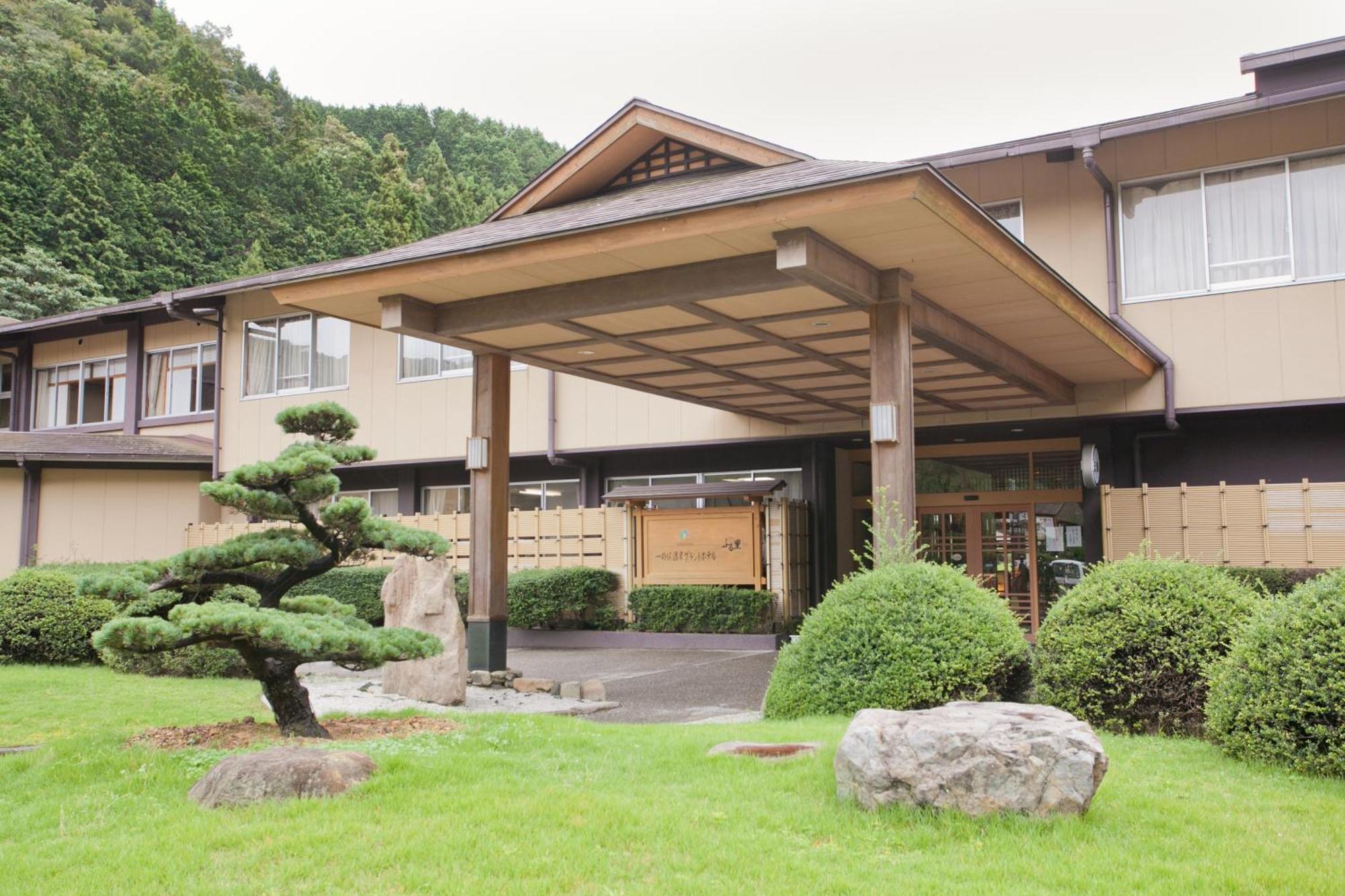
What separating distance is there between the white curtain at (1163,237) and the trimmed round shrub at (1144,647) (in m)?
7.56

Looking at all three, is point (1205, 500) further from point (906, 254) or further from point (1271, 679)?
point (1271, 679)

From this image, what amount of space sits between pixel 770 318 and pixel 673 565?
7.73m

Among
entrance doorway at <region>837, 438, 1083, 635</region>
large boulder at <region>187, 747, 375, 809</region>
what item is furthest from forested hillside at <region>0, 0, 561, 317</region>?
large boulder at <region>187, 747, 375, 809</region>

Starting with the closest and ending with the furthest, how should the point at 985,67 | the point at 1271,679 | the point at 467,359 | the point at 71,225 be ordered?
the point at 1271,679 < the point at 467,359 < the point at 71,225 < the point at 985,67

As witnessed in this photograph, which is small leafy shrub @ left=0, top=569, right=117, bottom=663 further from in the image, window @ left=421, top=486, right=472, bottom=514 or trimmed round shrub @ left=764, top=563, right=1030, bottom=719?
trimmed round shrub @ left=764, top=563, right=1030, bottom=719

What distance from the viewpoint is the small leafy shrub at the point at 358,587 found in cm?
1791

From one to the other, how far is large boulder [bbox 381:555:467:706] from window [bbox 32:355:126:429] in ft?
55.0

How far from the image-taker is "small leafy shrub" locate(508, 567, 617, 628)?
16844 millimetres

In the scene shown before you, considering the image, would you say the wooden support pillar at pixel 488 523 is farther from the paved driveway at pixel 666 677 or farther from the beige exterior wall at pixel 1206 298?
the beige exterior wall at pixel 1206 298

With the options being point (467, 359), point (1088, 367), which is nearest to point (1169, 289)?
point (1088, 367)

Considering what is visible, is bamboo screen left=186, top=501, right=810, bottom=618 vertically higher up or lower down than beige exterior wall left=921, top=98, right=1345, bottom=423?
lower down

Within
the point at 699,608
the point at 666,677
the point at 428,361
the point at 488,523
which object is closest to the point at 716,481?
the point at 699,608

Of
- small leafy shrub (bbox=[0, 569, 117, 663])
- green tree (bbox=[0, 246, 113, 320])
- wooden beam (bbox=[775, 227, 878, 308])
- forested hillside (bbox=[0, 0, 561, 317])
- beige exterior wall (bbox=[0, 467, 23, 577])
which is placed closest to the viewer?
wooden beam (bbox=[775, 227, 878, 308])

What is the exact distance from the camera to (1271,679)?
5.87m
